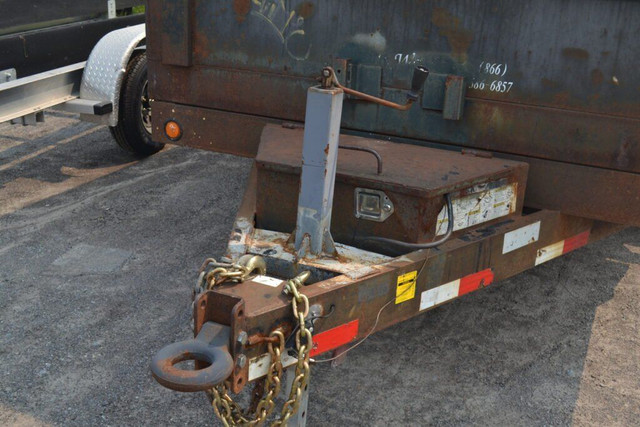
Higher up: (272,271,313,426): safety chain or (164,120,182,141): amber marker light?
(164,120,182,141): amber marker light

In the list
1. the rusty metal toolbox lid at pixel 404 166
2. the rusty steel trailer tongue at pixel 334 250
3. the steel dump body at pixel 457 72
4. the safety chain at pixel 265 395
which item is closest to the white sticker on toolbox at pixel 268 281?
the rusty steel trailer tongue at pixel 334 250

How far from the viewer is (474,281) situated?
11.7ft

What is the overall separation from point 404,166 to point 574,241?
113cm

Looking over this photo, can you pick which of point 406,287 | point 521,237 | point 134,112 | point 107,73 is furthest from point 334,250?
point 134,112

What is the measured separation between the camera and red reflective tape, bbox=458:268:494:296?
3.52 meters

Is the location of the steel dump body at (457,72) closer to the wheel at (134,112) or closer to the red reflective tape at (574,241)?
the red reflective tape at (574,241)

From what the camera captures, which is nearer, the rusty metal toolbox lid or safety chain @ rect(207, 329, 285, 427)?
safety chain @ rect(207, 329, 285, 427)

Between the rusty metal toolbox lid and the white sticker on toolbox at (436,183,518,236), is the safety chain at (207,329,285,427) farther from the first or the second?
the white sticker on toolbox at (436,183,518,236)

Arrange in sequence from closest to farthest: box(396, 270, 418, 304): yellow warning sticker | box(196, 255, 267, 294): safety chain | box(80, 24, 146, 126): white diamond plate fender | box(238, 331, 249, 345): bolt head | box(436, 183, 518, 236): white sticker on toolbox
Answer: box(238, 331, 249, 345): bolt head → box(196, 255, 267, 294): safety chain → box(396, 270, 418, 304): yellow warning sticker → box(436, 183, 518, 236): white sticker on toolbox → box(80, 24, 146, 126): white diamond plate fender

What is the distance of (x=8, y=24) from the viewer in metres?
6.15

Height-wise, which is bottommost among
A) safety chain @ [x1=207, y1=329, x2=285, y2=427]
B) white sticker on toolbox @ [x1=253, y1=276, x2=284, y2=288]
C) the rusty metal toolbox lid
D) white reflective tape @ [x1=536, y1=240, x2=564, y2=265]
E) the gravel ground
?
the gravel ground

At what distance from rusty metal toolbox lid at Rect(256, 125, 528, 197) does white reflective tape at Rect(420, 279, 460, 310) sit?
1.37ft

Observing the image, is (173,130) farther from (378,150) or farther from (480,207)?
(480,207)

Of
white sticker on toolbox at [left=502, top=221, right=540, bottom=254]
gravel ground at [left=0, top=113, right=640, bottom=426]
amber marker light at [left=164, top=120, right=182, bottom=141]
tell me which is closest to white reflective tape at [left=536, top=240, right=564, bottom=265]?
white sticker on toolbox at [left=502, top=221, right=540, bottom=254]
